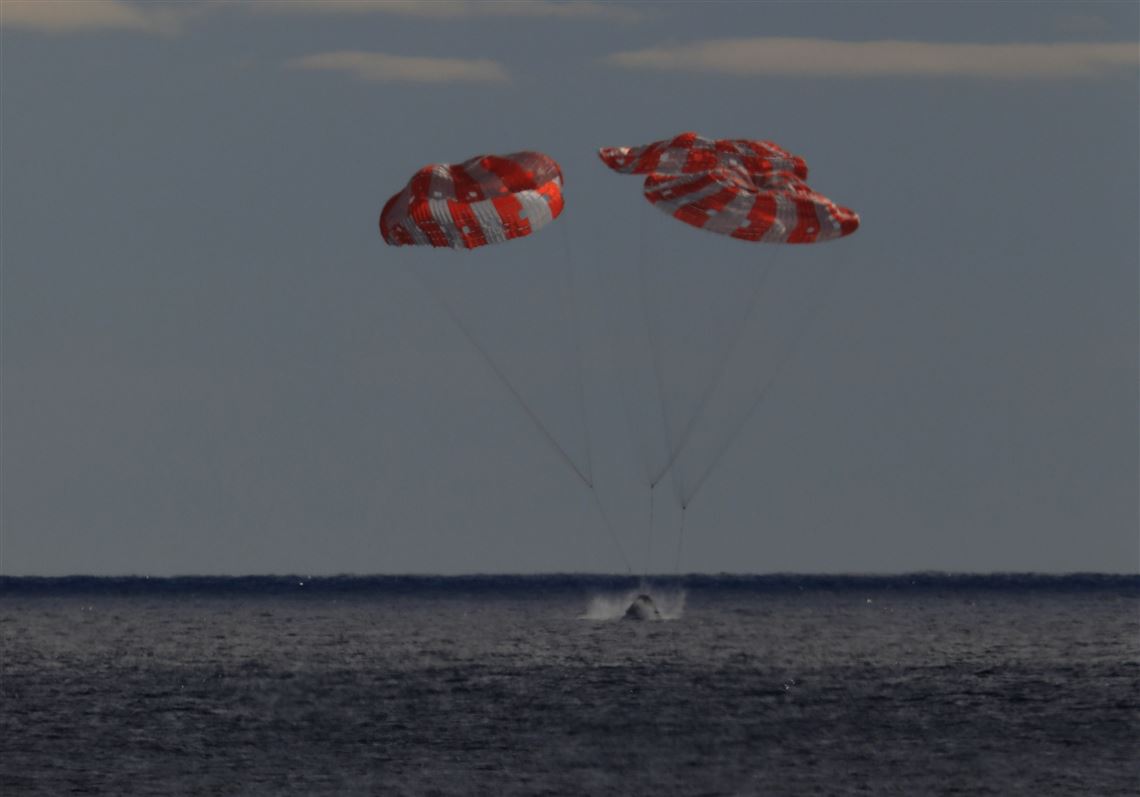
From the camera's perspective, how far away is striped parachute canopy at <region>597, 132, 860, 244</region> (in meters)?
35.0

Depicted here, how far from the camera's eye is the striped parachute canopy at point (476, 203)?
34.3 meters

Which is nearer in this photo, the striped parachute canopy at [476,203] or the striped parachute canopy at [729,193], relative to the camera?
the striped parachute canopy at [476,203]

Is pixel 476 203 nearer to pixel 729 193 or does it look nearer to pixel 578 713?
pixel 729 193

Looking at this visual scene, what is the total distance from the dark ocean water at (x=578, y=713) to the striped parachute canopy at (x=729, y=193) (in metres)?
9.50

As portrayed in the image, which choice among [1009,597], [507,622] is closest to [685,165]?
[507,622]

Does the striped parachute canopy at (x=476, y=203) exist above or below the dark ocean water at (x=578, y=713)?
above

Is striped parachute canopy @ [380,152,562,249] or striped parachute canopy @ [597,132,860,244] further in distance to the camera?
striped parachute canopy @ [597,132,860,244]

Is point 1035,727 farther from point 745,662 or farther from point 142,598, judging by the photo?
point 142,598

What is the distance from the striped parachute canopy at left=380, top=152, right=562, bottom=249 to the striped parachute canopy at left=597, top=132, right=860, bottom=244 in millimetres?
1775

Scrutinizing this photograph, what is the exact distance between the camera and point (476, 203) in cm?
3453

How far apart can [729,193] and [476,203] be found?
452 centimetres

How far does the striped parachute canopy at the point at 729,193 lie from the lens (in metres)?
35.0

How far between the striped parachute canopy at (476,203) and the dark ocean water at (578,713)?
933 centimetres

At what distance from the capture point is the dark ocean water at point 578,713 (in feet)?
110
